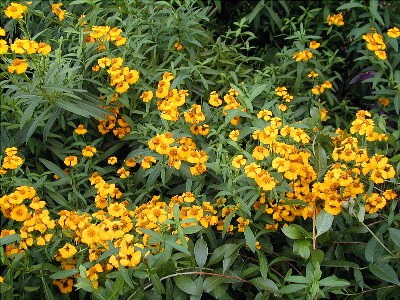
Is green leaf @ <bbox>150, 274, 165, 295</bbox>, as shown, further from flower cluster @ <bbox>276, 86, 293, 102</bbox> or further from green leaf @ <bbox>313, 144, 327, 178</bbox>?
flower cluster @ <bbox>276, 86, 293, 102</bbox>

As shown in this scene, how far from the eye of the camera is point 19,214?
2.35m

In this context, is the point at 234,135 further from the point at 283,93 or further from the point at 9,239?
the point at 9,239

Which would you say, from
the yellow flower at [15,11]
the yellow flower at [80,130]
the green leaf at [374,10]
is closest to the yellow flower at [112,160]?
the yellow flower at [80,130]

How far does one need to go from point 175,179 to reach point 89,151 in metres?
0.42

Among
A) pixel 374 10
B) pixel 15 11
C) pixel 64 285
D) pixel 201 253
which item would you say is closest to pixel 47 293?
pixel 64 285

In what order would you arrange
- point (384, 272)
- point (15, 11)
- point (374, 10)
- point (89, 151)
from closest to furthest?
point (384, 272), point (15, 11), point (89, 151), point (374, 10)

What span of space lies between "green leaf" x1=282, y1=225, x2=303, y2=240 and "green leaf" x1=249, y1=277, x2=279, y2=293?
0.18m

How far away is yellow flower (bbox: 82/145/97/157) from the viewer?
9.14 ft

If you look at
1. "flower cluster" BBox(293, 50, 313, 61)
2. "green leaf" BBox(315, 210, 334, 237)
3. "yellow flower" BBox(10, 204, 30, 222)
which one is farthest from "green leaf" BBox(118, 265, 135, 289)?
"flower cluster" BBox(293, 50, 313, 61)

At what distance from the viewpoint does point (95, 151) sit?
9.10ft

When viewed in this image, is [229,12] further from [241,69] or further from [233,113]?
[233,113]

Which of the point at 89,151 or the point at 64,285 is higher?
the point at 89,151

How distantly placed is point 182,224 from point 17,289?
2.26 ft

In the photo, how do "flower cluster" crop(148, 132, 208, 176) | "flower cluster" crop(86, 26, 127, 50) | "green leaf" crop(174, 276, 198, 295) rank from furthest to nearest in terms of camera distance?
"flower cluster" crop(86, 26, 127, 50), "flower cluster" crop(148, 132, 208, 176), "green leaf" crop(174, 276, 198, 295)
